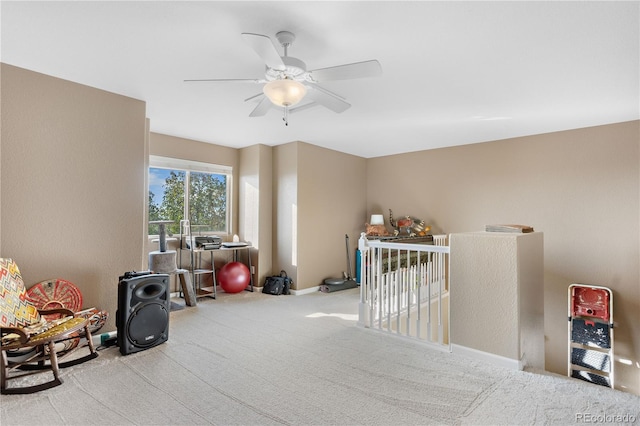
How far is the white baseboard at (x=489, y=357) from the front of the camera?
2.50 metres

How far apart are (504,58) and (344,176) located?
12.6ft

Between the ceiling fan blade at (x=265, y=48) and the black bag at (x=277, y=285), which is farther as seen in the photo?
the black bag at (x=277, y=285)

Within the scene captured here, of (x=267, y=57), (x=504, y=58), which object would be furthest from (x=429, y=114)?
(x=267, y=57)

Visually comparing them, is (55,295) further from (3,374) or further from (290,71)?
(290,71)

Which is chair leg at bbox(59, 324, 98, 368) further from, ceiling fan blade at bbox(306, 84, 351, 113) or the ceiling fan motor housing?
ceiling fan blade at bbox(306, 84, 351, 113)

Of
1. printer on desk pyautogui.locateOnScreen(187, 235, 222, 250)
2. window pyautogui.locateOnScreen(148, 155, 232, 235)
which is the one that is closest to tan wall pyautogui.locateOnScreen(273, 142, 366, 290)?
window pyautogui.locateOnScreen(148, 155, 232, 235)

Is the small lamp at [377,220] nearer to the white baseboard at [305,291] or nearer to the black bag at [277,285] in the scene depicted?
the white baseboard at [305,291]

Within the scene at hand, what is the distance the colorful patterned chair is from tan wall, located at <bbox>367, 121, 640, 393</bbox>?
17.3 feet

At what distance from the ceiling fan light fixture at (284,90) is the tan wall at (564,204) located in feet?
13.3

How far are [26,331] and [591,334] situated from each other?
5.92 meters

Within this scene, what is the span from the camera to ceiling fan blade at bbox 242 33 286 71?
6.12 feet

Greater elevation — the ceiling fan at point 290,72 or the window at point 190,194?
the ceiling fan at point 290,72

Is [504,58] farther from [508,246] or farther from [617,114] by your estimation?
[617,114]

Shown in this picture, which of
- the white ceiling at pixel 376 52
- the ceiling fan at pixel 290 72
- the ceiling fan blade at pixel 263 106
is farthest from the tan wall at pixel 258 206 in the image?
the ceiling fan at pixel 290 72
